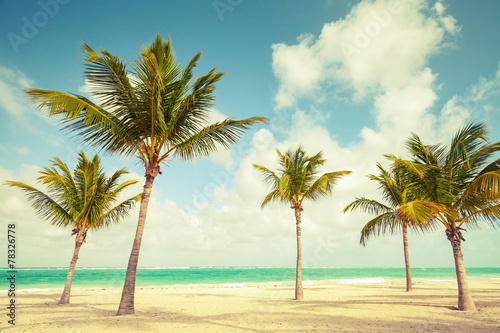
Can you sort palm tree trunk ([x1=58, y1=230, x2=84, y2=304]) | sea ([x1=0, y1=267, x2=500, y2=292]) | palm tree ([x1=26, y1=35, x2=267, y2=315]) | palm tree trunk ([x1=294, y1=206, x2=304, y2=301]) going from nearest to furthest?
palm tree ([x1=26, y1=35, x2=267, y2=315]) → palm tree trunk ([x1=58, y1=230, x2=84, y2=304]) → palm tree trunk ([x1=294, y1=206, x2=304, y2=301]) → sea ([x1=0, y1=267, x2=500, y2=292])

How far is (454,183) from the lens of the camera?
9.16 metres

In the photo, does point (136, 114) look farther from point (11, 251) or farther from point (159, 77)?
point (11, 251)

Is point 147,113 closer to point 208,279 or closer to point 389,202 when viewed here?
point 389,202

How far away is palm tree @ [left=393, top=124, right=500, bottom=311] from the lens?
28.9 feet

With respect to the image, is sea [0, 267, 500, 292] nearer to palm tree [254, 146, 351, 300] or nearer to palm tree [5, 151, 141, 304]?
palm tree [5, 151, 141, 304]

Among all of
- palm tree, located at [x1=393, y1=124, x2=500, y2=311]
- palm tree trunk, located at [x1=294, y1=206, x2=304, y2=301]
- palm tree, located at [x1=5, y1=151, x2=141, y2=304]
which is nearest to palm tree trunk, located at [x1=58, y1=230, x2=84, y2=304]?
palm tree, located at [x1=5, y1=151, x2=141, y2=304]

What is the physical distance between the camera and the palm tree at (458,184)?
8813mm

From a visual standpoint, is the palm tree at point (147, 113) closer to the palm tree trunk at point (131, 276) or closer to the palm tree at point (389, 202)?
the palm tree trunk at point (131, 276)

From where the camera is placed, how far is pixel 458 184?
9258 mm

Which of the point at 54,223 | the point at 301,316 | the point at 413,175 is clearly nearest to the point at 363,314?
the point at 301,316

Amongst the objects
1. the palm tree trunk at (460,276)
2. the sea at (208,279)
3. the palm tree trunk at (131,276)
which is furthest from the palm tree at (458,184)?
the sea at (208,279)

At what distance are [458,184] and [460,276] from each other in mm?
3106

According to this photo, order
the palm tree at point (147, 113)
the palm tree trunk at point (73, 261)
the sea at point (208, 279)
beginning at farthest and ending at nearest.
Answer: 1. the sea at point (208, 279)
2. the palm tree trunk at point (73, 261)
3. the palm tree at point (147, 113)

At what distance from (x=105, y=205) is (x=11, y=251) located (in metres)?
5.07
